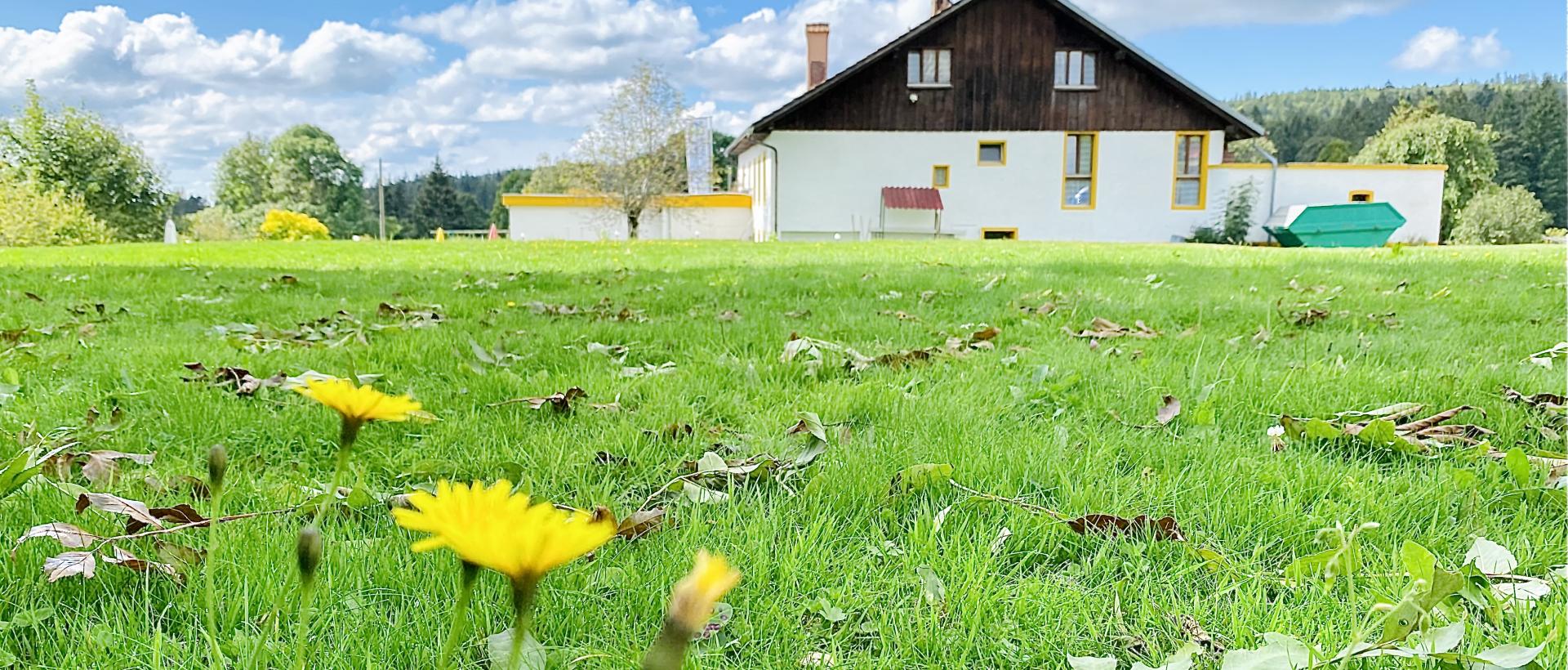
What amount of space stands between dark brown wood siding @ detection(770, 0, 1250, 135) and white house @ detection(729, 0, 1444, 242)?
0.09 feet

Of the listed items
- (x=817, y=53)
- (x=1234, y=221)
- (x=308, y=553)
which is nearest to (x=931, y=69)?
(x=817, y=53)

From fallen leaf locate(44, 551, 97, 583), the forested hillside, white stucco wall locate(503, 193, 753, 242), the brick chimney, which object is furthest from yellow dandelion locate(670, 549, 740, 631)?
the forested hillside

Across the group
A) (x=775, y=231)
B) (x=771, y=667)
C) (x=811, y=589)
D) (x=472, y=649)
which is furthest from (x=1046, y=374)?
(x=775, y=231)

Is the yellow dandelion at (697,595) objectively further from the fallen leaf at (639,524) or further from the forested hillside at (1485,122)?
the forested hillside at (1485,122)

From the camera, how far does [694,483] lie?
A: 4.46 feet

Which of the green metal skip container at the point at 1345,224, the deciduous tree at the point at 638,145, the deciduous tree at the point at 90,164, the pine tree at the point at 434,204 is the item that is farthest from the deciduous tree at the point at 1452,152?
the deciduous tree at the point at 90,164

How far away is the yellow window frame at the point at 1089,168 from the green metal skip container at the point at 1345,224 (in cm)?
417

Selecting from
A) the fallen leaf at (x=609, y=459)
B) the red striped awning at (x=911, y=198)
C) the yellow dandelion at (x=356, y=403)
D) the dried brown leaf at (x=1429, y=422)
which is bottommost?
the fallen leaf at (x=609, y=459)

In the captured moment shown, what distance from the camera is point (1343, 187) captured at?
64.7ft

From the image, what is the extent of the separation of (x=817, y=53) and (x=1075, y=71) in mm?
8171

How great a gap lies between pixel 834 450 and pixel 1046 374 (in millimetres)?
867

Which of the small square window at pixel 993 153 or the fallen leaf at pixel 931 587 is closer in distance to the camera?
the fallen leaf at pixel 931 587

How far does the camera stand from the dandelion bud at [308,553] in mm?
433

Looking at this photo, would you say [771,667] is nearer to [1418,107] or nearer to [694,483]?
[694,483]
